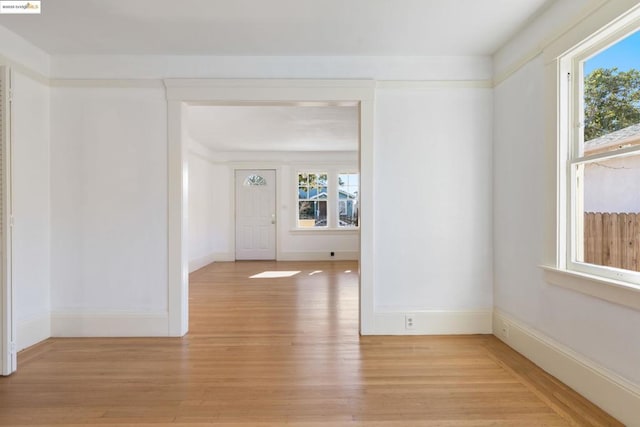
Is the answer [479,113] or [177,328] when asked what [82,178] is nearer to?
[177,328]

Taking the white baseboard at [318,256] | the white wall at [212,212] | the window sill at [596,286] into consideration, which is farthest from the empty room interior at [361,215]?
the white baseboard at [318,256]

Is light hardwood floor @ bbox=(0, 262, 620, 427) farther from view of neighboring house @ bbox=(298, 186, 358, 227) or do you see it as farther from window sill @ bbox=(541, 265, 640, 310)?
view of neighboring house @ bbox=(298, 186, 358, 227)

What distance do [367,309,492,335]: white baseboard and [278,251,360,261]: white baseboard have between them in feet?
16.5

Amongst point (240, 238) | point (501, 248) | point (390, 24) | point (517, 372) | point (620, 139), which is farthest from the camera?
point (240, 238)

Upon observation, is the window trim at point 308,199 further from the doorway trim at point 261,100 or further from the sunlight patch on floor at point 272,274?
the doorway trim at point 261,100

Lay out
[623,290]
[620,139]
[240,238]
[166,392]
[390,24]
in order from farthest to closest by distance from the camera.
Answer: [240,238], [390,24], [166,392], [620,139], [623,290]

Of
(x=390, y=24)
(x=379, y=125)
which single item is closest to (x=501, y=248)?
(x=379, y=125)

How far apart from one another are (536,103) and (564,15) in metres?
0.59

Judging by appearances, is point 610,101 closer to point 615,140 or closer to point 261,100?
point 615,140

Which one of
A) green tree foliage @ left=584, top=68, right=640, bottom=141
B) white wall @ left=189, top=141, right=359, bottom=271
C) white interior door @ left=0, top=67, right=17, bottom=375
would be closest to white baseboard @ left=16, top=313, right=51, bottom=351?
white interior door @ left=0, top=67, right=17, bottom=375

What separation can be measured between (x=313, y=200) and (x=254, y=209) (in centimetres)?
140

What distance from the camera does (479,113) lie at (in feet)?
11.1

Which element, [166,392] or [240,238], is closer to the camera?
[166,392]

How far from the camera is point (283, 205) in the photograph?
8.47 meters
